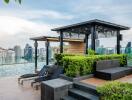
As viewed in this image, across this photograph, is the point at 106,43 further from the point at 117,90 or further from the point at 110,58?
the point at 117,90

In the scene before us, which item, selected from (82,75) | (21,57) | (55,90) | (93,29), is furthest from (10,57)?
(55,90)

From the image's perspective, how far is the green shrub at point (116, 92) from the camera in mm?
3859

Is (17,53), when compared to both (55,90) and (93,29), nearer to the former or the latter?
(93,29)

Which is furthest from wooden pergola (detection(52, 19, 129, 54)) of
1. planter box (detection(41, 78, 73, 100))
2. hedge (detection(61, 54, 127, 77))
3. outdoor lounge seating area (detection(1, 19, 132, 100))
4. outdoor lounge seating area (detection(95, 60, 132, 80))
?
planter box (detection(41, 78, 73, 100))

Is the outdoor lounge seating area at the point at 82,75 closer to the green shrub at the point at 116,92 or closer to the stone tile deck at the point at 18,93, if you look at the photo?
the green shrub at the point at 116,92

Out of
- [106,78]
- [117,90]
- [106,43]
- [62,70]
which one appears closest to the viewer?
[117,90]

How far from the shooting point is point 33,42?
16.3 meters

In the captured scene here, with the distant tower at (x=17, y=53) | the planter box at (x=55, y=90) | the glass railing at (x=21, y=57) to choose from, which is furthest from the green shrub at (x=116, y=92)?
the distant tower at (x=17, y=53)

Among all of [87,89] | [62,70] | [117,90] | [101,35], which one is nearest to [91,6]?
[101,35]

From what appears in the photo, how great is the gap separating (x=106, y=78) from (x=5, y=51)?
10619 mm

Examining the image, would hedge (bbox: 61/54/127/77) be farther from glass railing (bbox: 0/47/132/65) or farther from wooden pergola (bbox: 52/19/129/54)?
glass railing (bbox: 0/47/132/65)

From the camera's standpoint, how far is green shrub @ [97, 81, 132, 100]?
Answer: 386 centimetres

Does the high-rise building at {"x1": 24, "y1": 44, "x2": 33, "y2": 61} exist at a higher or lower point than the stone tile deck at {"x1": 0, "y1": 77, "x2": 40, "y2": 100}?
higher

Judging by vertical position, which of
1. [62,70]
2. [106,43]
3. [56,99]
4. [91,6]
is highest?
Answer: [91,6]
